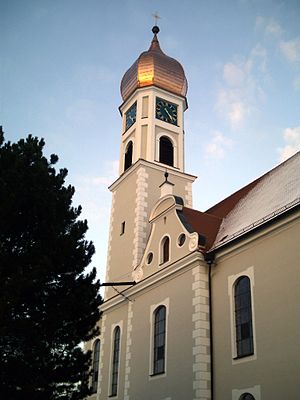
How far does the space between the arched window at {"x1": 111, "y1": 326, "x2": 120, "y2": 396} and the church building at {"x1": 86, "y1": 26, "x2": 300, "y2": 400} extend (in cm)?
4

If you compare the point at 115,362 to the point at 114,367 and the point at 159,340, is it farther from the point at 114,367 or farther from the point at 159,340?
the point at 159,340

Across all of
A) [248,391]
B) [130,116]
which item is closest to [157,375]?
[248,391]

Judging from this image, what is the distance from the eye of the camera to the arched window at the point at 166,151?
26750mm

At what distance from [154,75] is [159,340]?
16.3m

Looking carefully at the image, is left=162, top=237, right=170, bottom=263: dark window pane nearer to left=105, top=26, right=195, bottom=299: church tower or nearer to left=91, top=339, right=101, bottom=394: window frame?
left=105, top=26, right=195, bottom=299: church tower

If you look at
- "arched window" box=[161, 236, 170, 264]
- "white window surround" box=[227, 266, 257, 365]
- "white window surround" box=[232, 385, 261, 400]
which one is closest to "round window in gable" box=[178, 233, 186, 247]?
"arched window" box=[161, 236, 170, 264]

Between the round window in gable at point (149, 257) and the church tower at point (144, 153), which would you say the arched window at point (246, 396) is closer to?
the round window in gable at point (149, 257)

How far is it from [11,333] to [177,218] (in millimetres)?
Answer: 8685

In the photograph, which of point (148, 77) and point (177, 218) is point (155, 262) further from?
point (148, 77)

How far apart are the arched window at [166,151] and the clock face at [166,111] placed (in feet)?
4.22

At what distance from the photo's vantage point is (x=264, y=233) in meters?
15.5

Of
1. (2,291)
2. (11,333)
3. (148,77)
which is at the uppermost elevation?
(148,77)

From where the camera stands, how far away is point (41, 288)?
1348cm

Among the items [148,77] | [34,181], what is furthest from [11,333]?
[148,77]
